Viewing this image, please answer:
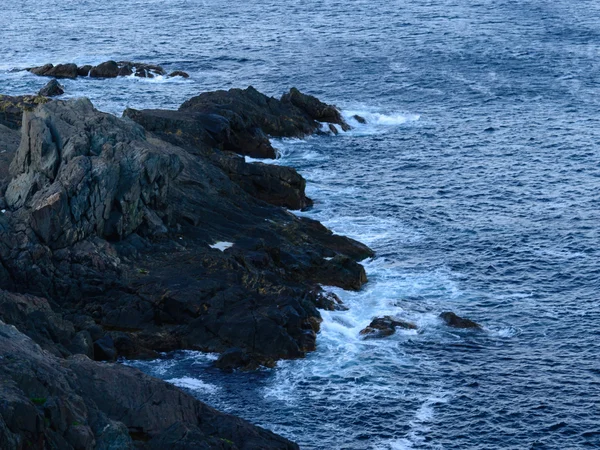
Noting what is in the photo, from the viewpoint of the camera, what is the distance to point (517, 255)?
9512 centimetres

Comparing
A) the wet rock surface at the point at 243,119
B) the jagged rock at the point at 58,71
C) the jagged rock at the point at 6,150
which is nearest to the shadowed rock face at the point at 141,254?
the jagged rock at the point at 6,150

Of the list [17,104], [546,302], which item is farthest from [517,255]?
[17,104]

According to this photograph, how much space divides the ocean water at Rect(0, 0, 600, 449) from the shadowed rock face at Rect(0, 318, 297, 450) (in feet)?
28.6

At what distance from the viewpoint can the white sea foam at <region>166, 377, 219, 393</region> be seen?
69.9 m

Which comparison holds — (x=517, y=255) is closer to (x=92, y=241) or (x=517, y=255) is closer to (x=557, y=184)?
(x=557, y=184)

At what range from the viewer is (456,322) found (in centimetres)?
8169

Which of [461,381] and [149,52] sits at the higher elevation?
[149,52]

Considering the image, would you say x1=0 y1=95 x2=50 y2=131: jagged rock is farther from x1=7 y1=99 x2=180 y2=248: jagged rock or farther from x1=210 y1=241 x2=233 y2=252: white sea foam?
x1=210 y1=241 x2=233 y2=252: white sea foam

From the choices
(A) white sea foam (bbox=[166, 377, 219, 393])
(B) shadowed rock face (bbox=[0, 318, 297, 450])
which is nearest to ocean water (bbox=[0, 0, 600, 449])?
(A) white sea foam (bbox=[166, 377, 219, 393])

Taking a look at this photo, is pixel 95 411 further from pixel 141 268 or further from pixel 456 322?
pixel 456 322

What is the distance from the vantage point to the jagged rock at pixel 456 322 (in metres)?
81.6

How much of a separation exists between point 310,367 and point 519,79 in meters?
89.4

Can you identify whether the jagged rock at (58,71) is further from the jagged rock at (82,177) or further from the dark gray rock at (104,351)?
the dark gray rock at (104,351)

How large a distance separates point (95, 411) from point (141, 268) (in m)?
28.0
